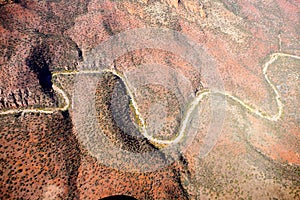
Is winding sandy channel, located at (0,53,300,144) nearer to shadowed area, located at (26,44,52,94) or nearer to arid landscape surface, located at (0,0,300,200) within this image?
arid landscape surface, located at (0,0,300,200)

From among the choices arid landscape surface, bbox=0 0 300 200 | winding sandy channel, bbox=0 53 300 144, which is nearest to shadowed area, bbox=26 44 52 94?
arid landscape surface, bbox=0 0 300 200

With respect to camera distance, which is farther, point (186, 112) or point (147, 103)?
point (186, 112)

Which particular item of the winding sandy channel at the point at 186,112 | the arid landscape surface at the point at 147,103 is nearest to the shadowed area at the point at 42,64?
the arid landscape surface at the point at 147,103

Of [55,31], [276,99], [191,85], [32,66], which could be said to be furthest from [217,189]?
[55,31]

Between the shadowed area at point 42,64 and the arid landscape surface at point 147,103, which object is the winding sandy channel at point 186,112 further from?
the shadowed area at point 42,64

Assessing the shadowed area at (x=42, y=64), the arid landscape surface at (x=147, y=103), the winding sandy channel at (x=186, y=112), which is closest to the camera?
the arid landscape surface at (x=147, y=103)

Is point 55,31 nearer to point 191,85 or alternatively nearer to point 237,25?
point 191,85

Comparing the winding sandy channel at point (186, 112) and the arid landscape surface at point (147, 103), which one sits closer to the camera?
the arid landscape surface at point (147, 103)

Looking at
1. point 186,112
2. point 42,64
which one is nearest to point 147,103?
point 186,112

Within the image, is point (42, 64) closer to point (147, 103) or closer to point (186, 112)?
point (147, 103)
